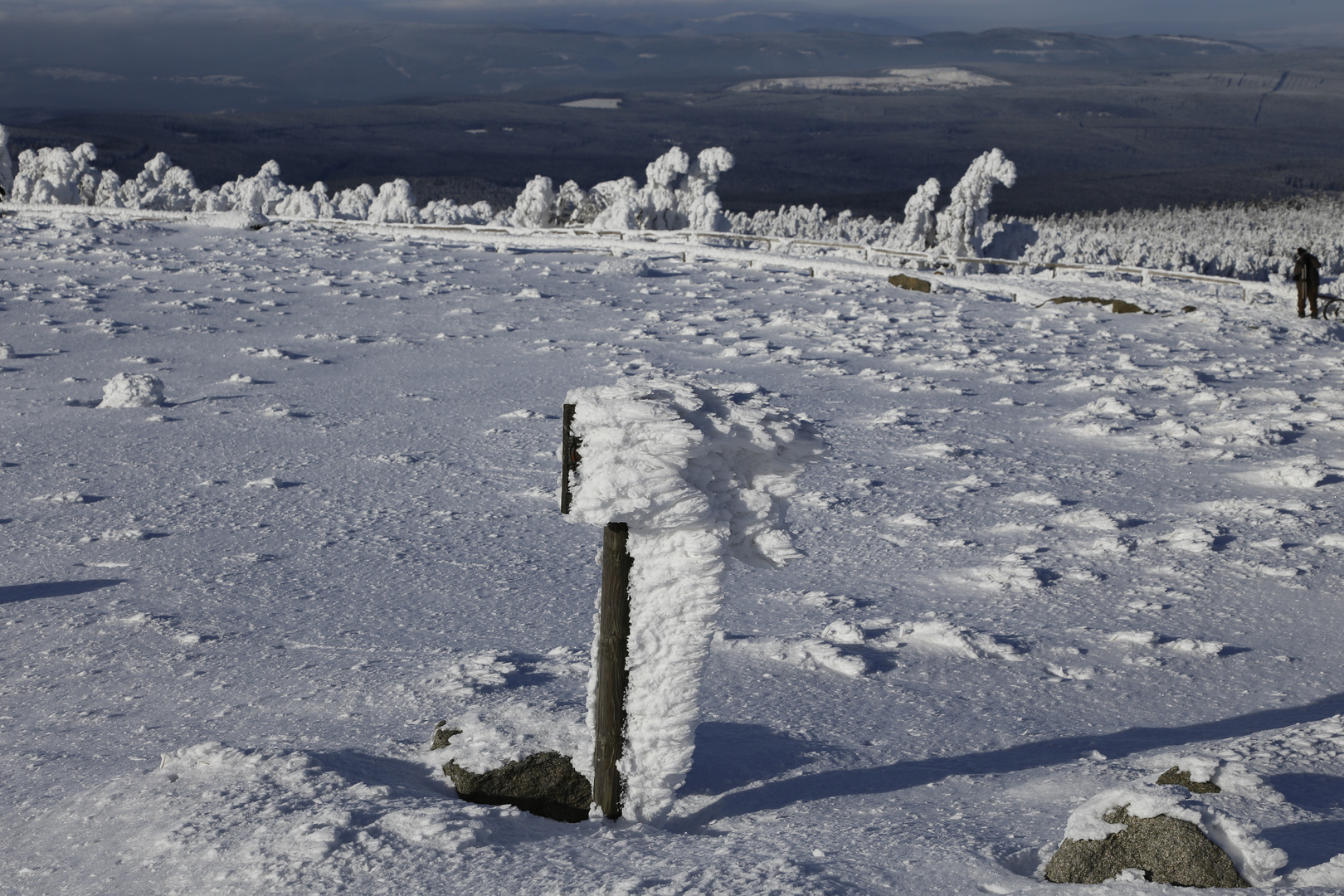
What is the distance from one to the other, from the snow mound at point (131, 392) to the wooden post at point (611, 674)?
981cm

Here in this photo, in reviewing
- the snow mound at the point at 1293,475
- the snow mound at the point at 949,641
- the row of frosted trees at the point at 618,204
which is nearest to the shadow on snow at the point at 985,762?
the snow mound at the point at 949,641

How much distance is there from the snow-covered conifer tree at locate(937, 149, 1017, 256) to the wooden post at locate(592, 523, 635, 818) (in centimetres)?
3268

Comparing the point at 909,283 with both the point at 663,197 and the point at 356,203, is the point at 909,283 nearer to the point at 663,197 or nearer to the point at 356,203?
the point at 663,197

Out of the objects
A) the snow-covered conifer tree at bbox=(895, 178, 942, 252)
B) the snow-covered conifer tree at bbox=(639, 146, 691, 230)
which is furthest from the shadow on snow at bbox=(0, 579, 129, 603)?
the snow-covered conifer tree at bbox=(895, 178, 942, 252)

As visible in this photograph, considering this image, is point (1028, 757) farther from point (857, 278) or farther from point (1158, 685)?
point (857, 278)

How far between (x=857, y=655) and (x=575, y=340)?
11.3m

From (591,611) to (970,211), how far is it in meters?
31.8

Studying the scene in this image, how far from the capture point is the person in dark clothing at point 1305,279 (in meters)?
21.0

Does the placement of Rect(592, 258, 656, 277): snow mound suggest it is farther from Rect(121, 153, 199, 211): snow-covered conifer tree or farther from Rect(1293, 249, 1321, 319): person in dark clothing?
Rect(121, 153, 199, 211): snow-covered conifer tree

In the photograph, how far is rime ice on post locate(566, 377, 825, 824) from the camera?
4508 millimetres

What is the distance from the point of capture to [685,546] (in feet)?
15.0

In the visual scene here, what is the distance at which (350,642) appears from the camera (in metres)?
6.69

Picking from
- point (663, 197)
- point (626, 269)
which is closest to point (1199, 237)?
point (663, 197)

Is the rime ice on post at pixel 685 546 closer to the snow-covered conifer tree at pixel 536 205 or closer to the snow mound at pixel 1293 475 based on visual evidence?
the snow mound at pixel 1293 475
